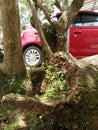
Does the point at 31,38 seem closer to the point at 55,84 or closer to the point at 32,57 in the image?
the point at 32,57

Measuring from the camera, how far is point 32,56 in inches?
352

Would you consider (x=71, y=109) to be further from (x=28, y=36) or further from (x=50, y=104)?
(x=28, y=36)

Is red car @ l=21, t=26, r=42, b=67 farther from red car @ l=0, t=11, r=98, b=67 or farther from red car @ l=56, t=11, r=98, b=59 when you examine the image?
red car @ l=56, t=11, r=98, b=59

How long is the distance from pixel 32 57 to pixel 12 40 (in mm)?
4133

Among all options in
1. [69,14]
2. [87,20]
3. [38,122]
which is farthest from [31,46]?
[38,122]

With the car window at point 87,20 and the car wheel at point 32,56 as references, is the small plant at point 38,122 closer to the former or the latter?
the car wheel at point 32,56

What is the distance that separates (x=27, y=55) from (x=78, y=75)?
18.3ft

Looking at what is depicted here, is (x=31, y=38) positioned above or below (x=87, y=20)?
below

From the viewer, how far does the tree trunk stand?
4738 mm

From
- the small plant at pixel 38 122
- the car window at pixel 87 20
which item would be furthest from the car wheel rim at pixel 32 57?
the small plant at pixel 38 122

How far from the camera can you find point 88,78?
3.65 m

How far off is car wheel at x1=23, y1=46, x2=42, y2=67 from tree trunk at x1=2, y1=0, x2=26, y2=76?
3858mm

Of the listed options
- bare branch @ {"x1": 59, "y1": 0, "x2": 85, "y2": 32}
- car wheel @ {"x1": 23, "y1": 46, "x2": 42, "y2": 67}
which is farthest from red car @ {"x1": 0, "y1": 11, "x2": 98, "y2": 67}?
bare branch @ {"x1": 59, "y1": 0, "x2": 85, "y2": 32}

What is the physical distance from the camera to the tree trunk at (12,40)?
4.74 m
